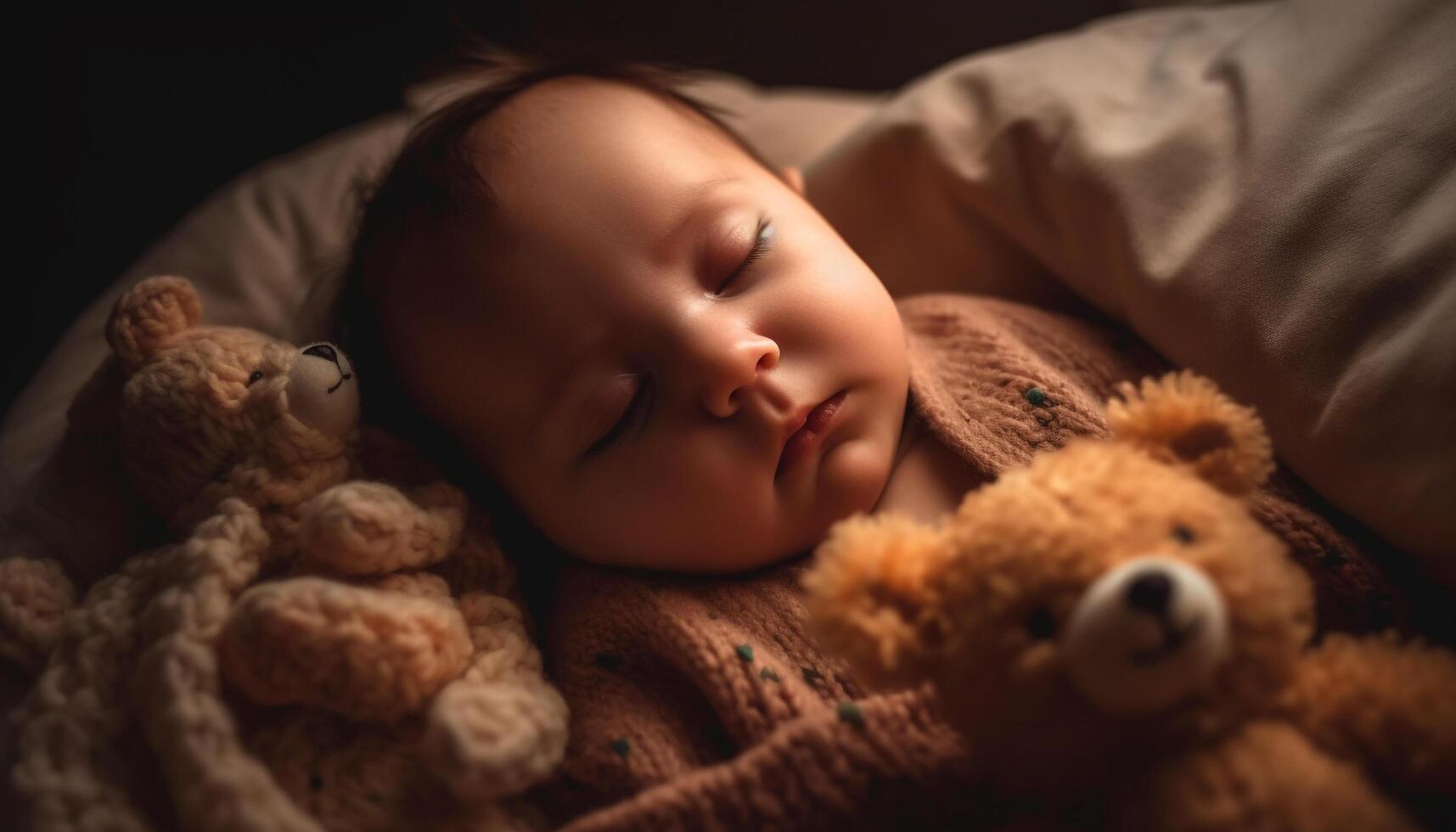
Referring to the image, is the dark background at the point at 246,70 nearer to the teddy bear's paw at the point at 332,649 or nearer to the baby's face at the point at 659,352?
the baby's face at the point at 659,352

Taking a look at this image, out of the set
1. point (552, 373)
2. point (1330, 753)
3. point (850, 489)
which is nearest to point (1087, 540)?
point (1330, 753)

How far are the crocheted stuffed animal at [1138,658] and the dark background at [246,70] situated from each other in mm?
1065

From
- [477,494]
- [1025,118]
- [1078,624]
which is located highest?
[1025,118]

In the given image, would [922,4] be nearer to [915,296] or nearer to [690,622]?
[915,296]

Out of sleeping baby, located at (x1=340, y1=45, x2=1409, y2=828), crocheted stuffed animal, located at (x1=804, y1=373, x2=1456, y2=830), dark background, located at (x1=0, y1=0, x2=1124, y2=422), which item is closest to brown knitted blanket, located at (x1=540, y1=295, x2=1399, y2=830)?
sleeping baby, located at (x1=340, y1=45, x2=1409, y2=828)

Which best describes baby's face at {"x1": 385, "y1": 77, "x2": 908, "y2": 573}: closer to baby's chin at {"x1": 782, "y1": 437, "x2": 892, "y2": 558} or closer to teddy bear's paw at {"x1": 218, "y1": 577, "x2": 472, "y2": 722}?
baby's chin at {"x1": 782, "y1": 437, "x2": 892, "y2": 558}

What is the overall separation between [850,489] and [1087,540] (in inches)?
13.7

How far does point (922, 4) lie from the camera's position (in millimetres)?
1532

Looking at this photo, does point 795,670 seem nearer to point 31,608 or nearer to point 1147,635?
point 1147,635

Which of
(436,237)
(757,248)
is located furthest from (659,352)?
(436,237)

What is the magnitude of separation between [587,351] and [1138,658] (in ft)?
1.74

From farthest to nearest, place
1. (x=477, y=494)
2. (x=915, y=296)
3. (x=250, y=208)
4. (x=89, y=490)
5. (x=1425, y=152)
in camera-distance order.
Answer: (x=250, y=208) < (x=915, y=296) < (x=477, y=494) < (x=89, y=490) < (x=1425, y=152)

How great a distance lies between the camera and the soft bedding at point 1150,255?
746 mm

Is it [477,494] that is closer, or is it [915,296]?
[477,494]
